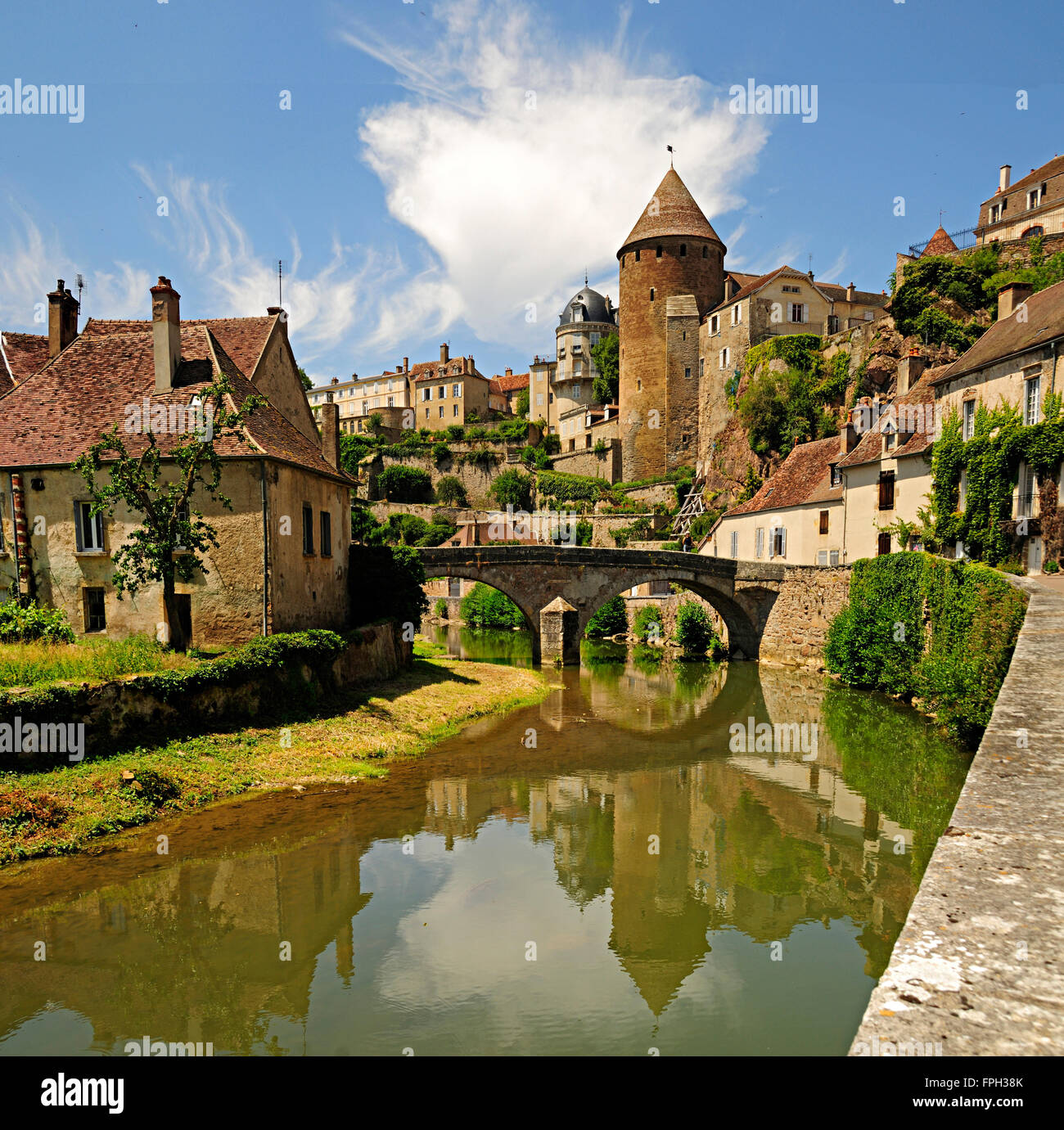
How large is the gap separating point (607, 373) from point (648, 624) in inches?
1427

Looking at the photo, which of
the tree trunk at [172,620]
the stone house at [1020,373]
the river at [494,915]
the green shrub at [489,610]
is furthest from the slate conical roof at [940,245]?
the tree trunk at [172,620]

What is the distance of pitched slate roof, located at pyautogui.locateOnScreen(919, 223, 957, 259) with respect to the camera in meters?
45.1

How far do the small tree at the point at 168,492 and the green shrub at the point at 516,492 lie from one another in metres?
48.4

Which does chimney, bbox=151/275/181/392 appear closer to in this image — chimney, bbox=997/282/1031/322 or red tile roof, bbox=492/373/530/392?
chimney, bbox=997/282/1031/322

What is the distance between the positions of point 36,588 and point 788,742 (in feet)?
59.8

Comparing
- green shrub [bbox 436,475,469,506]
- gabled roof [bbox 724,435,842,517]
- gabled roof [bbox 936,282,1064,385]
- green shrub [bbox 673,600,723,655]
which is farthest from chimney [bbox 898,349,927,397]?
green shrub [bbox 436,475,469,506]

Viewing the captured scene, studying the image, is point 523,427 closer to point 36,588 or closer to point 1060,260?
point 1060,260

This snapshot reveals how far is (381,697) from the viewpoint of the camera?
19688 millimetres

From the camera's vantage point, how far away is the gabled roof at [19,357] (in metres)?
21.9

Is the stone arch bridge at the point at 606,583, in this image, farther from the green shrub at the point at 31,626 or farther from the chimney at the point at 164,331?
the green shrub at the point at 31,626

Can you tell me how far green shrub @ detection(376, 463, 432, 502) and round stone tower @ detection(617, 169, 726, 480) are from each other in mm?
19378

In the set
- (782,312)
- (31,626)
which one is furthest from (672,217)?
(31,626)

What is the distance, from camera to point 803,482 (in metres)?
34.2

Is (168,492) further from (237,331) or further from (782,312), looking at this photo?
(782,312)
